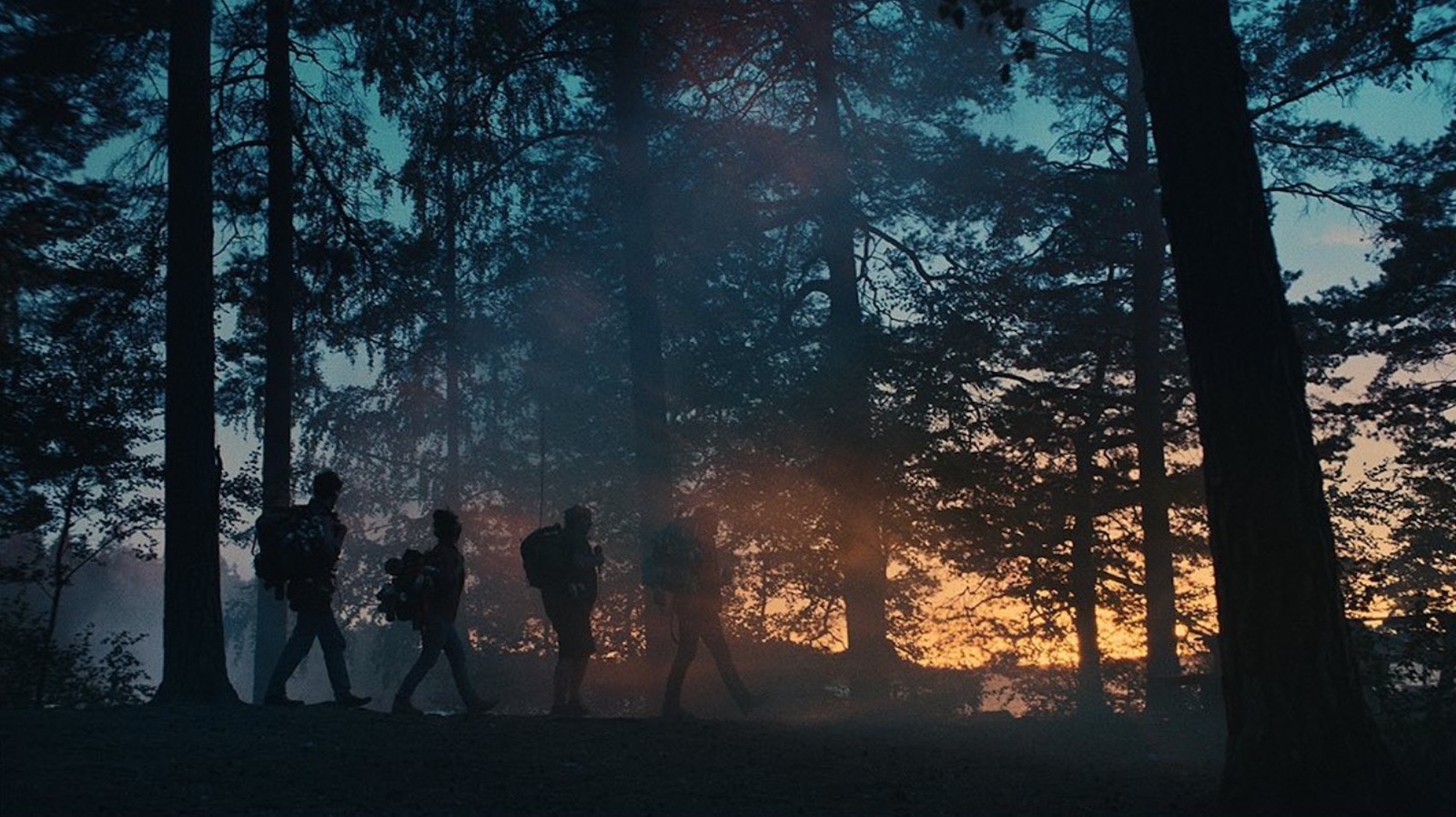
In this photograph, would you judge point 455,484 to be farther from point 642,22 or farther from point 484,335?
point 642,22

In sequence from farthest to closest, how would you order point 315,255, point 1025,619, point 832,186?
point 1025,619, point 832,186, point 315,255

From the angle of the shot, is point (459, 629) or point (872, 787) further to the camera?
point (459, 629)

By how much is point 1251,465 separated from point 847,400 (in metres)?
12.7

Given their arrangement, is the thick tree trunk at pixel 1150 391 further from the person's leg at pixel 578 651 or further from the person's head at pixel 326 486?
the person's head at pixel 326 486

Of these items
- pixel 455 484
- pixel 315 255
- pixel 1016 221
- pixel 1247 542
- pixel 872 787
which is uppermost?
pixel 1016 221

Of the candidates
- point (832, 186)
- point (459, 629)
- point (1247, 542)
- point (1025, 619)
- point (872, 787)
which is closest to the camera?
point (1247, 542)

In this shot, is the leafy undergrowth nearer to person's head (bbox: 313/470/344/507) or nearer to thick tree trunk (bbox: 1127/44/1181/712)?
person's head (bbox: 313/470/344/507)

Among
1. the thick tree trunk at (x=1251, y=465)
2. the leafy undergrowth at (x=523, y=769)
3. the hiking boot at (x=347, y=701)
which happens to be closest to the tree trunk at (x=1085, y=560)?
the leafy undergrowth at (x=523, y=769)

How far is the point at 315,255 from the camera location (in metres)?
17.4

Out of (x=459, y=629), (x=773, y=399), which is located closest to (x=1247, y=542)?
(x=773, y=399)

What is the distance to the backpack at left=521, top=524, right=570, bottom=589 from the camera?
1202cm

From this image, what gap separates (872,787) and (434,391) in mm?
25076

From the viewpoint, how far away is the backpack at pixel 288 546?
1067cm

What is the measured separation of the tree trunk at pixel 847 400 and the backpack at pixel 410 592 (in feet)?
31.9
